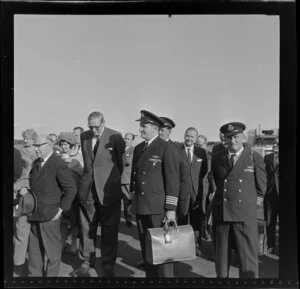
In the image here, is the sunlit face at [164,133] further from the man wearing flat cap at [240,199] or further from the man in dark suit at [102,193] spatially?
the man wearing flat cap at [240,199]

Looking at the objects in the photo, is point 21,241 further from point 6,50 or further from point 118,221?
point 6,50

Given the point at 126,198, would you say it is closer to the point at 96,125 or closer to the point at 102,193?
the point at 102,193

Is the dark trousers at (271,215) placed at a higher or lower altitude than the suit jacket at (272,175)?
lower

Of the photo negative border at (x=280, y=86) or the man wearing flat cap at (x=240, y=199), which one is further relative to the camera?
the man wearing flat cap at (x=240, y=199)

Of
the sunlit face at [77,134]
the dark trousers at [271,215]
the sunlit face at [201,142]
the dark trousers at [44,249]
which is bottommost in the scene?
the dark trousers at [44,249]

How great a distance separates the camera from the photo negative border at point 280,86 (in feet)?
7.70

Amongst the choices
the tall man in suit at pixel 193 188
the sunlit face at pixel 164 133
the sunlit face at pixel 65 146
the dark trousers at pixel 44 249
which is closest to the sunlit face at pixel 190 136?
the tall man in suit at pixel 193 188

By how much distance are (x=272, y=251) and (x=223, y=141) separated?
0.80m

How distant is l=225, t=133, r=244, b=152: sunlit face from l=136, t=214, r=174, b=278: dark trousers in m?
0.65

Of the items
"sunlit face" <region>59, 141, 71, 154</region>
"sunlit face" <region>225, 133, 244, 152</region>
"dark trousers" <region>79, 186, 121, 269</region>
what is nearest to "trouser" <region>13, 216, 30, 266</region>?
"dark trousers" <region>79, 186, 121, 269</region>

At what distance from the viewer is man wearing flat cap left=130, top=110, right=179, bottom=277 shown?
96.7 inches

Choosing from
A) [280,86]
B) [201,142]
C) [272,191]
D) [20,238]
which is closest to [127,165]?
[201,142]

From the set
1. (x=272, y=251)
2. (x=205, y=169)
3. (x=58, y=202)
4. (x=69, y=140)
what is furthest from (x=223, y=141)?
(x=58, y=202)

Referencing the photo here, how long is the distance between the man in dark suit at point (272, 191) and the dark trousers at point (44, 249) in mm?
1418
